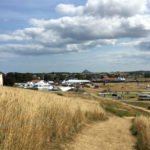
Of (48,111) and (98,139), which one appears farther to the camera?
(98,139)

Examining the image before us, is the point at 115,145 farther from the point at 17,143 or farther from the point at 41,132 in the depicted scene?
the point at 17,143

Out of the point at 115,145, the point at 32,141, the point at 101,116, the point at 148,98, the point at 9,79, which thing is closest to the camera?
the point at 32,141

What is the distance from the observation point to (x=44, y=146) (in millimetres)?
8508

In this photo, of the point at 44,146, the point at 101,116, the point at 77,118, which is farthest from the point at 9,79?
the point at 44,146

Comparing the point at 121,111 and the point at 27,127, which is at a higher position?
the point at 27,127

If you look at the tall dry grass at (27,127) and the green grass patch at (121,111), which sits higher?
the tall dry grass at (27,127)

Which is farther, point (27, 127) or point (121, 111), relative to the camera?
point (121, 111)

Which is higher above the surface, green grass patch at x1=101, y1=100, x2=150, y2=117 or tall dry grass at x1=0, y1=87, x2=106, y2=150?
tall dry grass at x1=0, y1=87, x2=106, y2=150

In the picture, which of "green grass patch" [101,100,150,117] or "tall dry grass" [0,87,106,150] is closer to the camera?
"tall dry grass" [0,87,106,150]

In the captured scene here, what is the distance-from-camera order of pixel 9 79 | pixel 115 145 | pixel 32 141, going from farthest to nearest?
pixel 9 79
pixel 115 145
pixel 32 141

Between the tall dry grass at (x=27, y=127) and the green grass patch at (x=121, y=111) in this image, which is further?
the green grass patch at (x=121, y=111)

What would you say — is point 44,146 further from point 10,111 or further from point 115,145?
point 115,145

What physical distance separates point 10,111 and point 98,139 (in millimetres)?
5449

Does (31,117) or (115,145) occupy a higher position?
(31,117)
